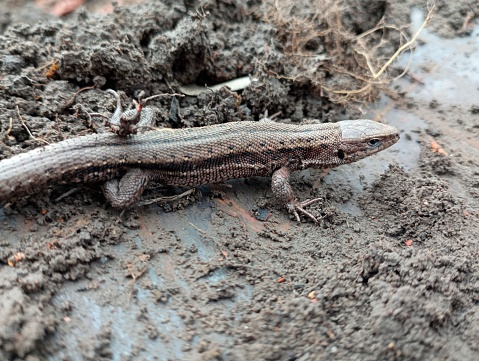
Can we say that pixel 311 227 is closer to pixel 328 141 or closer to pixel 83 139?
pixel 328 141

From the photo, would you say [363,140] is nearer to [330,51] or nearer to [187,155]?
[330,51]

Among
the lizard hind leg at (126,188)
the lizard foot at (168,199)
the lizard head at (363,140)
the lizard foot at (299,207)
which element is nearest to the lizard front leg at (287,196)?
the lizard foot at (299,207)

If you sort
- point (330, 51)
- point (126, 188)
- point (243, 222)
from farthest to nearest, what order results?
point (330, 51), point (243, 222), point (126, 188)

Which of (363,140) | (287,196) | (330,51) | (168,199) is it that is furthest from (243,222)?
(330,51)

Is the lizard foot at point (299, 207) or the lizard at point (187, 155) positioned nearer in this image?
the lizard at point (187, 155)

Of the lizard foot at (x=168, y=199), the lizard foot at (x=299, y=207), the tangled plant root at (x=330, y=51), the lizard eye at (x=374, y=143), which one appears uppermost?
the tangled plant root at (x=330, y=51)

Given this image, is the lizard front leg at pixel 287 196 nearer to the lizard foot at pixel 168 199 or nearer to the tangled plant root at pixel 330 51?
the lizard foot at pixel 168 199

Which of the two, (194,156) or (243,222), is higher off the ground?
(194,156)
